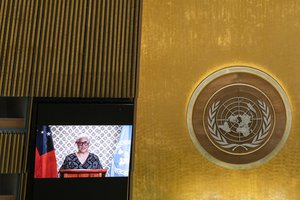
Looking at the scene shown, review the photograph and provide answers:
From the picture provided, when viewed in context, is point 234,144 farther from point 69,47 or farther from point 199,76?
point 69,47

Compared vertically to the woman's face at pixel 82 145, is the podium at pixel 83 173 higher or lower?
lower

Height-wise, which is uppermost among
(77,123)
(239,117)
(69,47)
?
(69,47)

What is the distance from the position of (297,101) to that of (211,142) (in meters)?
1.46

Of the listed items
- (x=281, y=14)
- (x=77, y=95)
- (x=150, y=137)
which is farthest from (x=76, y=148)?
(x=281, y=14)

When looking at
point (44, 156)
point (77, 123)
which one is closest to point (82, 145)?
point (77, 123)

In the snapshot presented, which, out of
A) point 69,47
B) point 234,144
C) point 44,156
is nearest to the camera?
point 44,156

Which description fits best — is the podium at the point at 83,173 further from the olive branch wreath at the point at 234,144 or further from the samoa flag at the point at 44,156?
the olive branch wreath at the point at 234,144

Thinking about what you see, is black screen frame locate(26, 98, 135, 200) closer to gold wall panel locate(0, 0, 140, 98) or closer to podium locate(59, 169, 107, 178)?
podium locate(59, 169, 107, 178)

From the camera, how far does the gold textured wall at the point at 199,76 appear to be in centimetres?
504

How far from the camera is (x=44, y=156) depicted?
496cm

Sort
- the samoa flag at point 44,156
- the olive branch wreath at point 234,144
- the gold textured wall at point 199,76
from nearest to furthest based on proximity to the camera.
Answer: the samoa flag at point 44,156
the gold textured wall at point 199,76
the olive branch wreath at point 234,144

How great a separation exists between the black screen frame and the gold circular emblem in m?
1.09

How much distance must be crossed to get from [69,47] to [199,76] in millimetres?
2066

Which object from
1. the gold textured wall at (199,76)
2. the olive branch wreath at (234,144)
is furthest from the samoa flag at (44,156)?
the olive branch wreath at (234,144)
